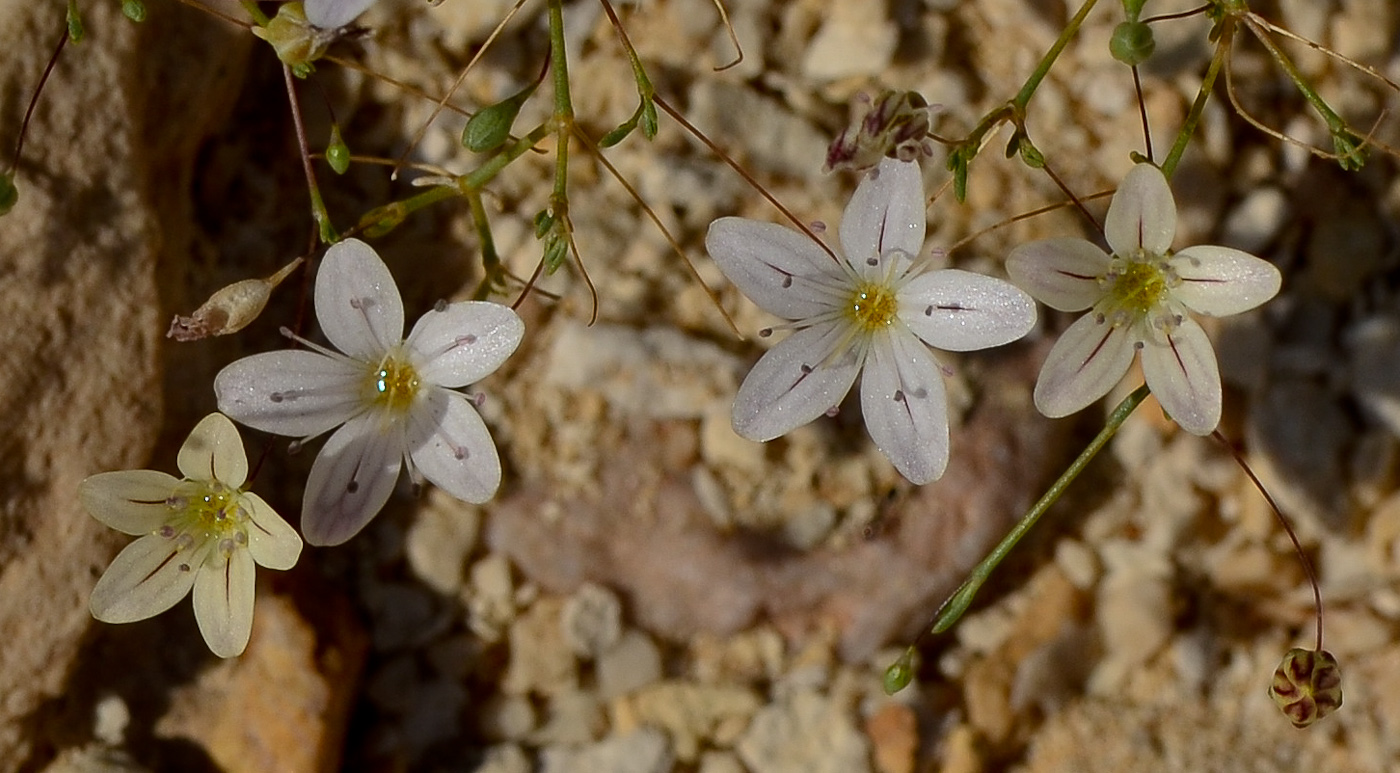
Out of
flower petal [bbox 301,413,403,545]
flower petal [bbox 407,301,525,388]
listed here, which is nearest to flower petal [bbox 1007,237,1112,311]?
flower petal [bbox 407,301,525,388]

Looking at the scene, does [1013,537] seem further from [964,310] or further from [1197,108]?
[1197,108]

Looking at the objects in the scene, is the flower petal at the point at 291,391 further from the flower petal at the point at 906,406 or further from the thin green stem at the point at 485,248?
the flower petal at the point at 906,406

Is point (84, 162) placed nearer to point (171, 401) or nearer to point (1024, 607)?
point (171, 401)

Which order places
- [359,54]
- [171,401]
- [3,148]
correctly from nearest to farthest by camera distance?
[3,148] → [171,401] → [359,54]

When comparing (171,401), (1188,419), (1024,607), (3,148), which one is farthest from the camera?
(1024,607)

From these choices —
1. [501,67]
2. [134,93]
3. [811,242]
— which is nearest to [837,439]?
[811,242]

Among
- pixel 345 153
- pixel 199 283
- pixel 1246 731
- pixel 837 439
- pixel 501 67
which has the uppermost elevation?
pixel 345 153

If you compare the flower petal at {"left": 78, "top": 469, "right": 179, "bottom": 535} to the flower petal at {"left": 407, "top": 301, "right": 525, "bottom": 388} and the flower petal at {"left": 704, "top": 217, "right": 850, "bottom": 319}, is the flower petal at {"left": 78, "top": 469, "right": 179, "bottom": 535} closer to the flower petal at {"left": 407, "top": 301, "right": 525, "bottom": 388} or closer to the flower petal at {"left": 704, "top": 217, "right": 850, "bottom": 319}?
the flower petal at {"left": 407, "top": 301, "right": 525, "bottom": 388}
